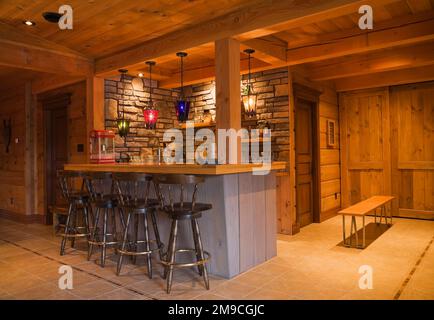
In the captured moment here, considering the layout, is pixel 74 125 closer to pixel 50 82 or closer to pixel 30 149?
pixel 50 82

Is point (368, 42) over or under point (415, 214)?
over

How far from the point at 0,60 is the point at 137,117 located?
199 cm

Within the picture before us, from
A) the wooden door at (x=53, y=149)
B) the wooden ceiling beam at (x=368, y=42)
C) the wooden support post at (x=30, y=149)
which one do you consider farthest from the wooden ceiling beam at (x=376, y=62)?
the wooden support post at (x=30, y=149)

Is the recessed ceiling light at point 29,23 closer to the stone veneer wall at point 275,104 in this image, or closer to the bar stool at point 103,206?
the bar stool at point 103,206

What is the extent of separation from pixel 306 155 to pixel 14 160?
541 centimetres

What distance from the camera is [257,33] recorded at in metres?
3.48

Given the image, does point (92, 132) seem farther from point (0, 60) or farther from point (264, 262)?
point (264, 262)

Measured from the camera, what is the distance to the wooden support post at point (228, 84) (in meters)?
3.57

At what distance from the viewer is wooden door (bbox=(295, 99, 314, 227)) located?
542 cm

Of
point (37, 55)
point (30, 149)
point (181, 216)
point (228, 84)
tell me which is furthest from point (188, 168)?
point (30, 149)

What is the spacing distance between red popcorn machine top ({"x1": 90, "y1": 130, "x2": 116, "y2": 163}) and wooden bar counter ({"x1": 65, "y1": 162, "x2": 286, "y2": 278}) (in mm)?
1038
